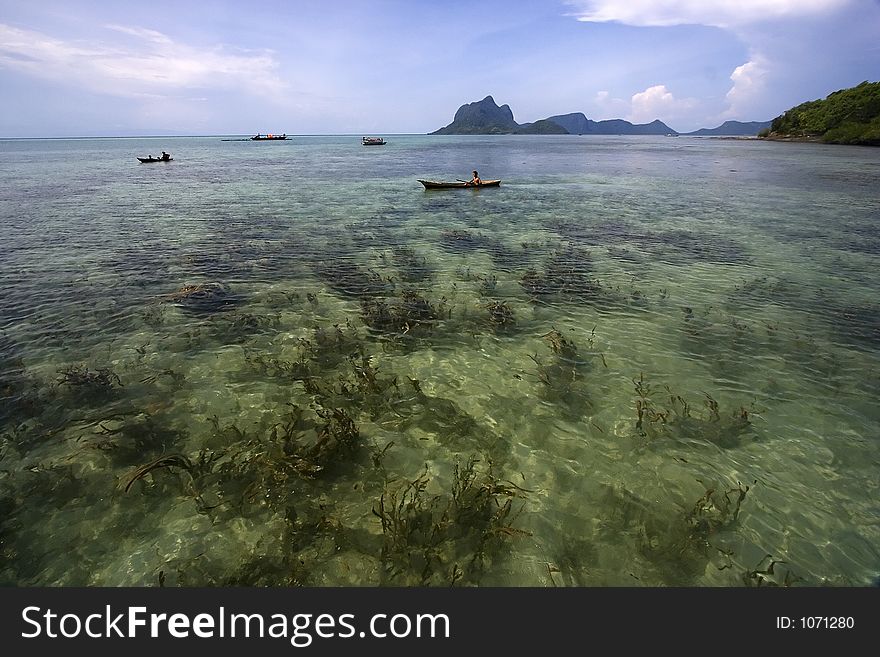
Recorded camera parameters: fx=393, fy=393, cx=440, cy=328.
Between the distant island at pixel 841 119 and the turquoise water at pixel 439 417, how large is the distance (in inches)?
5565

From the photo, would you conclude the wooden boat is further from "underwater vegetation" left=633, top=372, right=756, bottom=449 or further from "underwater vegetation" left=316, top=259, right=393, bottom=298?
"underwater vegetation" left=633, top=372, right=756, bottom=449

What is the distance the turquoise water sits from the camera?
21.8 ft

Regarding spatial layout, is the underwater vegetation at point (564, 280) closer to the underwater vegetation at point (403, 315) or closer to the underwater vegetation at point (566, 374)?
the underwater vegetation at point (566, 374)

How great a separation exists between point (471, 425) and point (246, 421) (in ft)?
18.0

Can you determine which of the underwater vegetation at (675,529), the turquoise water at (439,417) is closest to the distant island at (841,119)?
the turquoise water at (439,417)

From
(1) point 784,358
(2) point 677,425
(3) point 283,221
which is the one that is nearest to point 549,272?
(1) point 784,358

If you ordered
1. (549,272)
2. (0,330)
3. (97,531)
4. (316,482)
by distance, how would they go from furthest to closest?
(549,272)
(0,330)
(316,482)
(97,531)

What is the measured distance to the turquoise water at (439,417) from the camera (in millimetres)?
6645

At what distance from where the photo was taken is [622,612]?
5.48m

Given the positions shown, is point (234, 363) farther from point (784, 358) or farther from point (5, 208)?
point (5, 208)

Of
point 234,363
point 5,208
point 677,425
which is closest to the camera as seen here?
point 677,425

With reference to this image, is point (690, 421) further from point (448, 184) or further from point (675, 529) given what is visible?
point (448, 184)

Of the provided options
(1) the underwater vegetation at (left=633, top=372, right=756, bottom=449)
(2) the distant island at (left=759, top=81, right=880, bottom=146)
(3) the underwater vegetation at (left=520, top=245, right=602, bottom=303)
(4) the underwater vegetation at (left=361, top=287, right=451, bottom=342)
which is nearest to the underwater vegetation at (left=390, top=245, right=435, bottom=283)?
(4) the underwater vegetation at (left=361, top=287, right=451, bottom=342)

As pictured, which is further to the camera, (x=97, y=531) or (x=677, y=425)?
(x=677, y=425)
